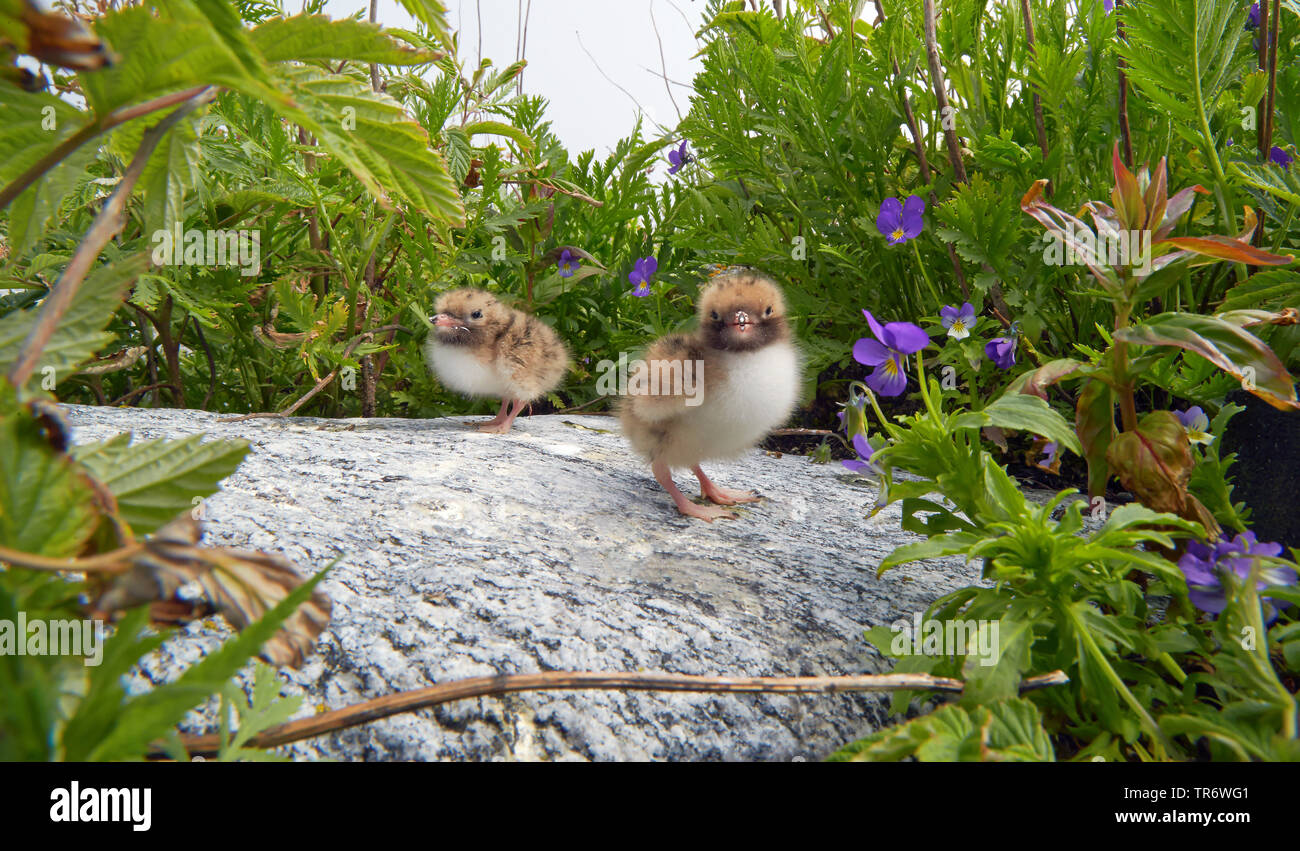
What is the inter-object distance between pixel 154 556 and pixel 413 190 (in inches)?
24.0

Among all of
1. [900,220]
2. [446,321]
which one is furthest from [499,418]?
[900,220]

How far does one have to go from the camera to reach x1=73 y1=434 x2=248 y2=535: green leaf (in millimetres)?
946

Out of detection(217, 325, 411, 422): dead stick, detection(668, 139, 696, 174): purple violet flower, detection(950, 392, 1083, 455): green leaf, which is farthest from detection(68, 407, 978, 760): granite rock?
detection(668, 139, 696, 174): purple violet flower

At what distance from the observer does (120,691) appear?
29.3 inches

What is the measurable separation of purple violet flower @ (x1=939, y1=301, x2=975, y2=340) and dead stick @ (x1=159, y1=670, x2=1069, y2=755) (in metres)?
1.81

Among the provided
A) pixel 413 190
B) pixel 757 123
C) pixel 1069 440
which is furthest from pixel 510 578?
pixel 757 123

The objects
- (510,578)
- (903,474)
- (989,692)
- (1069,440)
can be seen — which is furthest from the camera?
(903,474)

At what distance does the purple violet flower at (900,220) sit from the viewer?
2.91 metres

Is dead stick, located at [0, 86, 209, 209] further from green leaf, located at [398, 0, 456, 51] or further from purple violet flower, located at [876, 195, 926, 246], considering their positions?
purple violet flower, located at [876, 195, 926, 246]

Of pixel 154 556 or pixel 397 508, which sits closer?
pixel 154 556

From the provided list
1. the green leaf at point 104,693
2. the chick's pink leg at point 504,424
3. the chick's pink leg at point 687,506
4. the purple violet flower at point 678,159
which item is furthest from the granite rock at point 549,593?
the purple violet flower at point 678,159
